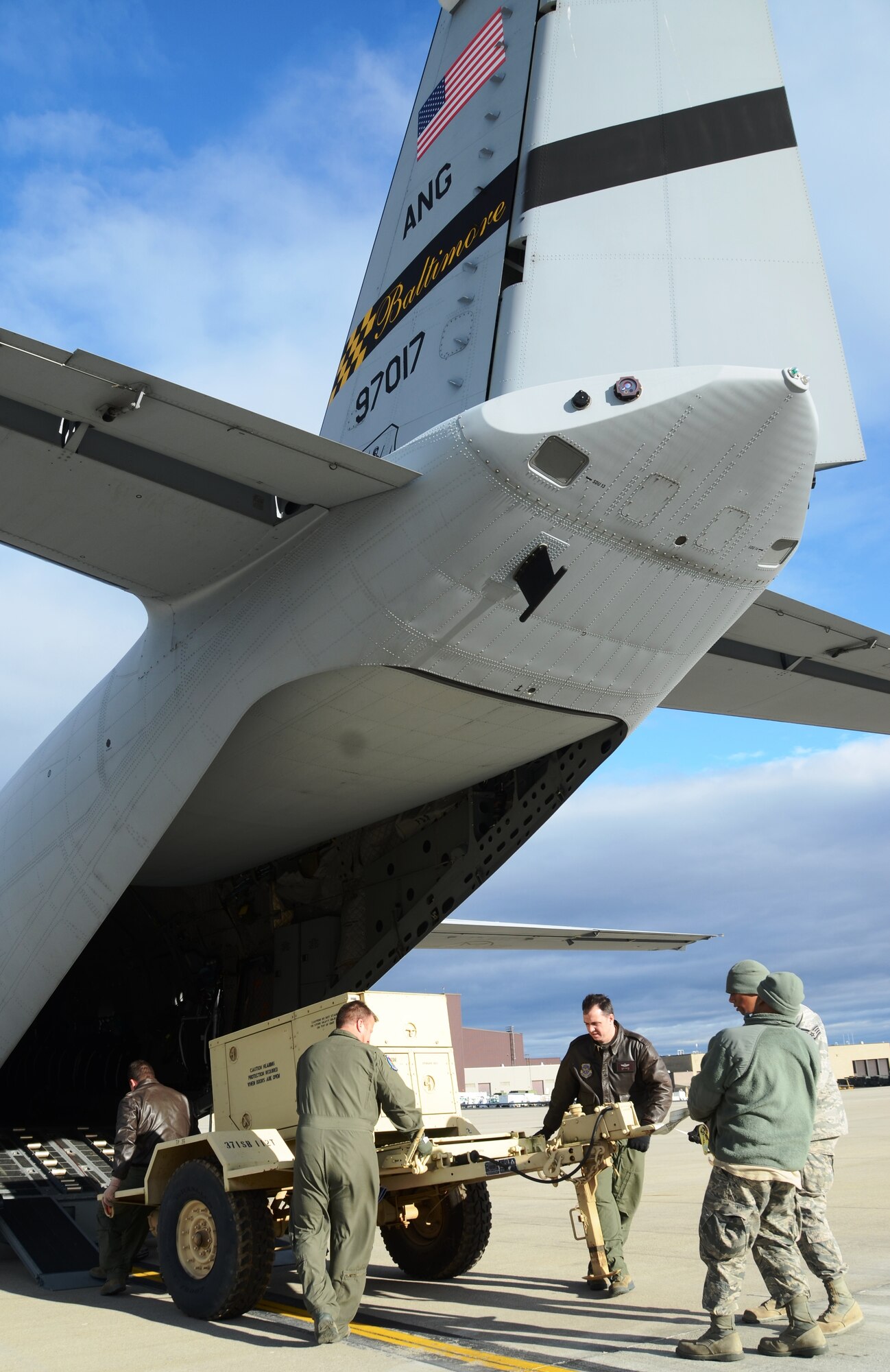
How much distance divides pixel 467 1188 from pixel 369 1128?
1405mm

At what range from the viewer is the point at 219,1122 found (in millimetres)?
5746

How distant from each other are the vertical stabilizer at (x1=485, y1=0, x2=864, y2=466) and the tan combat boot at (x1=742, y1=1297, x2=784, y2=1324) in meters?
3.93

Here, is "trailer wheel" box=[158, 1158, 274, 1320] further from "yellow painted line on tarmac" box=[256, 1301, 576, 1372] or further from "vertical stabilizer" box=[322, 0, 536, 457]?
"vertical stabilizer" box=[322, 0, 536, 457]

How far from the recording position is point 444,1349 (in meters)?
4.11

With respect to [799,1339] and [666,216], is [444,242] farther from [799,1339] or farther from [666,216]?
[799,1339]

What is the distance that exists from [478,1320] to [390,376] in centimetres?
532

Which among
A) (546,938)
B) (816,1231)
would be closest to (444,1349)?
(816,1231)

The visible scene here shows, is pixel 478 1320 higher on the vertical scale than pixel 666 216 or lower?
lower

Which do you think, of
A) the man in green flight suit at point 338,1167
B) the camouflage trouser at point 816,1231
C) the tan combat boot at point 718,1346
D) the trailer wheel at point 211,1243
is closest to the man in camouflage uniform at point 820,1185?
the camouflage trouser at point 816,1231

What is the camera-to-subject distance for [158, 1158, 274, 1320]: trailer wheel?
477 centimetres

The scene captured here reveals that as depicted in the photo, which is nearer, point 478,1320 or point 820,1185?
point 820,1185

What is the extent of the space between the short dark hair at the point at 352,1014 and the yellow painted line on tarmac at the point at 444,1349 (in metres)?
1.26

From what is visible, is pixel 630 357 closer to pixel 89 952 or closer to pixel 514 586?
pixel 514 586

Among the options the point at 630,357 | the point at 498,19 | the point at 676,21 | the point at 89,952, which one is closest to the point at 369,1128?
the point at 630,357
